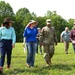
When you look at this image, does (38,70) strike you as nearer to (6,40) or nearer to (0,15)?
(6,40)

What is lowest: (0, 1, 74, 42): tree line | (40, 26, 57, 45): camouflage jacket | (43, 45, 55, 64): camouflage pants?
(43, 45, 55, 64): camouflage pants

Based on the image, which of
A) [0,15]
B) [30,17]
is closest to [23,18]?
[30,17]

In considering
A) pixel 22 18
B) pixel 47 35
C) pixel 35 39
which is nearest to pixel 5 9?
pixel 22 18

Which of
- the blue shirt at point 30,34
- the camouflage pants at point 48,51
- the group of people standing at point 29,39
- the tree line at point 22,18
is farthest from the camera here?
the tree line at point 22,18

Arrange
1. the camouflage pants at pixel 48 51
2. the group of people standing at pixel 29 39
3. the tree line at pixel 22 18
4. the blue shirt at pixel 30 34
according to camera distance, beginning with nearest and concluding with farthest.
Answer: the group of people standing at pixel 29 39
the blue shirt at pixel 30 34
the camouflage pants at pixel 48 51
the tree line at pixel 22 18

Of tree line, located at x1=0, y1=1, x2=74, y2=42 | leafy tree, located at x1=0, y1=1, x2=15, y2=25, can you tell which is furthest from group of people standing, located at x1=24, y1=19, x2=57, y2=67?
leafy tree, located at x1=0, y1=1, x2=15, y2=25

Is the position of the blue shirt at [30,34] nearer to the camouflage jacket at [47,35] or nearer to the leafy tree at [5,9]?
the camouflage jacket at [47,35]

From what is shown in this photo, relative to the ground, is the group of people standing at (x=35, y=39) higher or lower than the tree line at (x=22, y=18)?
lower

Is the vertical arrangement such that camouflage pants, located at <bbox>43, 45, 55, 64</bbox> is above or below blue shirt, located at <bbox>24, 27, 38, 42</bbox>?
below

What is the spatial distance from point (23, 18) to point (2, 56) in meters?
100

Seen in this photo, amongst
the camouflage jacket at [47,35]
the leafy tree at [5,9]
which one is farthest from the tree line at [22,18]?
the camouflage jacket at [47,35]

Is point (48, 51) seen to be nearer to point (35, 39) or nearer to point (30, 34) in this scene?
point (35, 39)

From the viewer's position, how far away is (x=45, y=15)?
130m

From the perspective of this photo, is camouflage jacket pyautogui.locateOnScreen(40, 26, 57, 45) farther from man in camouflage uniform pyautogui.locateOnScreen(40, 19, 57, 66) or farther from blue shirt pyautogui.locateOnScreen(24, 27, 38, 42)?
blue shirt pyautogui.locateOnScreen(24, 27, 38, 42)
